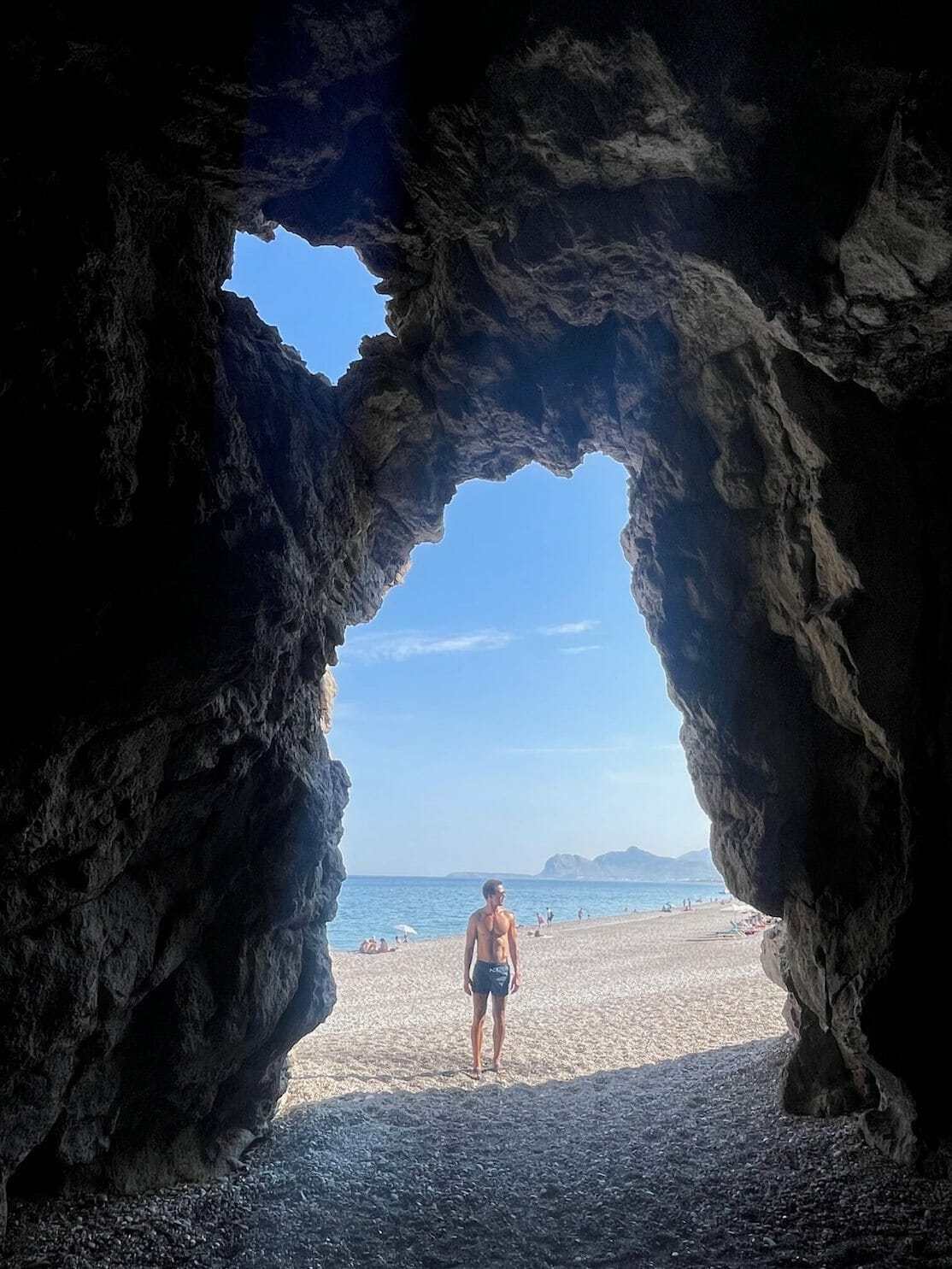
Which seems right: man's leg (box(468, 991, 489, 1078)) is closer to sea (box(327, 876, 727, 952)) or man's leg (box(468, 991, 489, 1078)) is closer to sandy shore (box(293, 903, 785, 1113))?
sandy shore (box(293, 903, 785, 1113))

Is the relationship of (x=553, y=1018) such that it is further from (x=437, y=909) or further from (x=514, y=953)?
(x=437, y=909)

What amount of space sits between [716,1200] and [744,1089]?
320 cm

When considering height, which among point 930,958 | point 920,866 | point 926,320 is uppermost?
point 926,320

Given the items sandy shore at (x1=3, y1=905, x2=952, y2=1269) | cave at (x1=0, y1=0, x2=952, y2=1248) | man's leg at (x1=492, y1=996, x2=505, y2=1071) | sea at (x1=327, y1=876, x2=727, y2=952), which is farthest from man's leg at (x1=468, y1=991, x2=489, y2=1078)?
sea at (x1=327, y1=876, x2=727, y2=952)

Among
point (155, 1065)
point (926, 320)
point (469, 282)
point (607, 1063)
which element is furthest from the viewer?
point (607, 1063)

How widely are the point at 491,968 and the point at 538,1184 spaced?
4281 millimetres

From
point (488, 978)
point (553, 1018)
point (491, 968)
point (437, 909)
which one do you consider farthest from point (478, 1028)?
point (437, 909)

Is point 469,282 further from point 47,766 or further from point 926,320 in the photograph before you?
point 47,766

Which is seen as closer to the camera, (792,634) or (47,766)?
(47,766)

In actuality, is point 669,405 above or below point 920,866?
above

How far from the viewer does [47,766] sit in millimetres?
4980

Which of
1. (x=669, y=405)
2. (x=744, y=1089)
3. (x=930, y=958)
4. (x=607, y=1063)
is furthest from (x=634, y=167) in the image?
(x=607, y=1063)

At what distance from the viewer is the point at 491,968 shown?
1083cm

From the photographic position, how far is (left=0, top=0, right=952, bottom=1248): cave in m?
4.39
